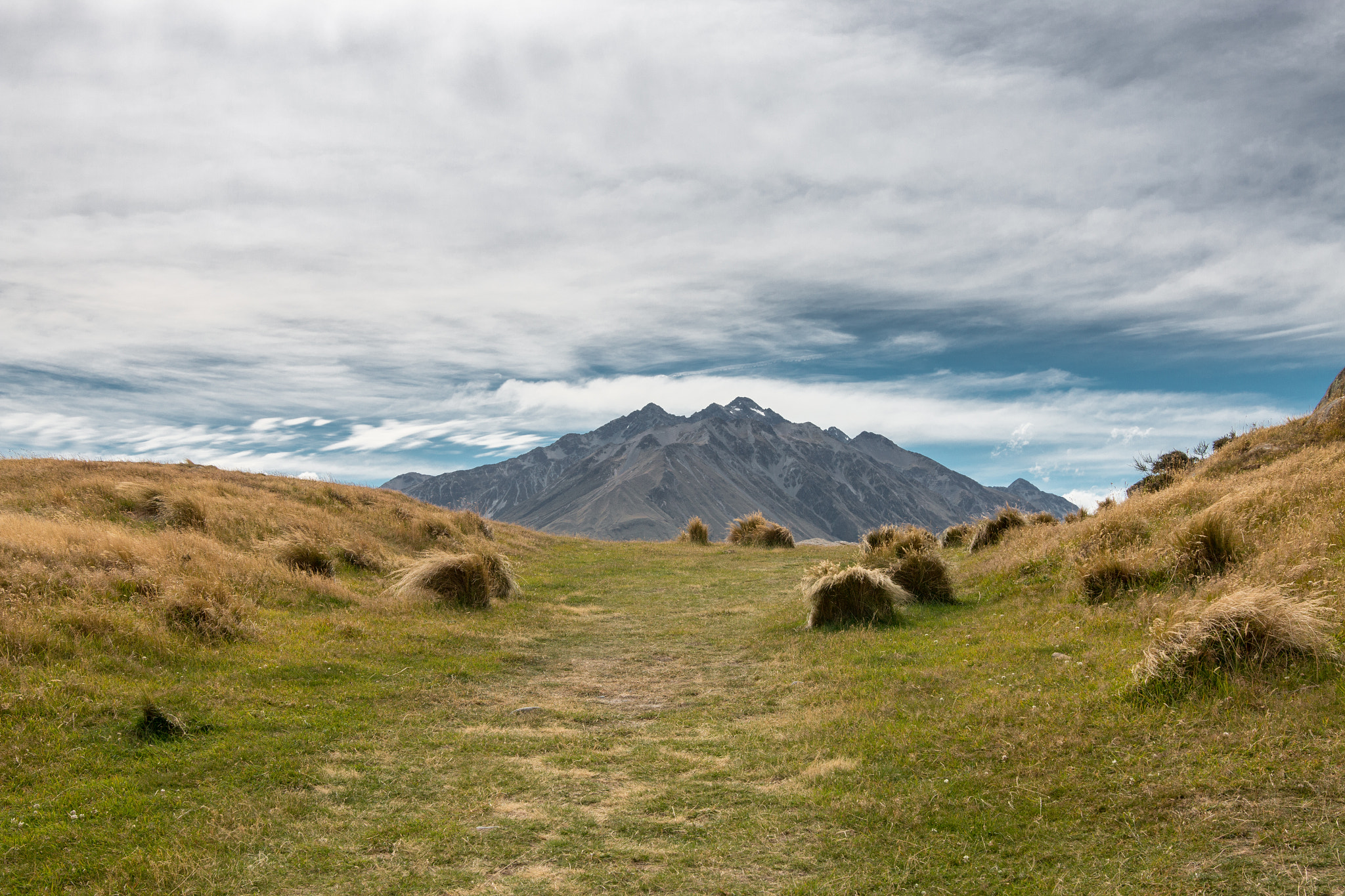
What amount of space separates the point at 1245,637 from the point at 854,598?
7508mm

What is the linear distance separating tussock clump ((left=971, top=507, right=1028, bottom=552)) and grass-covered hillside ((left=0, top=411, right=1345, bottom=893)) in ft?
21.0

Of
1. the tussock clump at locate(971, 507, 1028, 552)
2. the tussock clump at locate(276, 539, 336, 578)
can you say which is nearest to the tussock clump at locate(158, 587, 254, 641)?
the tussock clump at locate(276, 539, 336, 578)

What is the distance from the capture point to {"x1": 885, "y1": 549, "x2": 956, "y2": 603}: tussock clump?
15.6 meters

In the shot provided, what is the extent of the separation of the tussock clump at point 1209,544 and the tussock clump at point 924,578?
17.1 feet

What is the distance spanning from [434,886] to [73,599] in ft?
27.8

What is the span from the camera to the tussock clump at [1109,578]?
11.4 m

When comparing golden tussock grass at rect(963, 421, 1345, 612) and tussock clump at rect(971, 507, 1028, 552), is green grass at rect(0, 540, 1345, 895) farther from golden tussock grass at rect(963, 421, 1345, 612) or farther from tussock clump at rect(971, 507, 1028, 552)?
tussock clump at rect(971, 507, 1028, 552)

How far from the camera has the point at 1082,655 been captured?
9406mm

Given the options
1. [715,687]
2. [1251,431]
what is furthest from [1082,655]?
[1251,431]

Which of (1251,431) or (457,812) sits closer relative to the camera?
(457,812)

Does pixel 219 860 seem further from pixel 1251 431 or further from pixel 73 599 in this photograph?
pixel 1251 431

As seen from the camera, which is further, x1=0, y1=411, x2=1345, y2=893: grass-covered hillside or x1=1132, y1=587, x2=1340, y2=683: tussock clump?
x1=1132, y1=587, x2=1340, y2=683: tussock clump

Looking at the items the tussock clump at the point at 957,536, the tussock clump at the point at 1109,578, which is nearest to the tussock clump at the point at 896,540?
the tussock clump at the point at 957,536

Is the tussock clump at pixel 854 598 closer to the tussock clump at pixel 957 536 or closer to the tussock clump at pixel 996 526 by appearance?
the tussock clump at pixel 996 526
